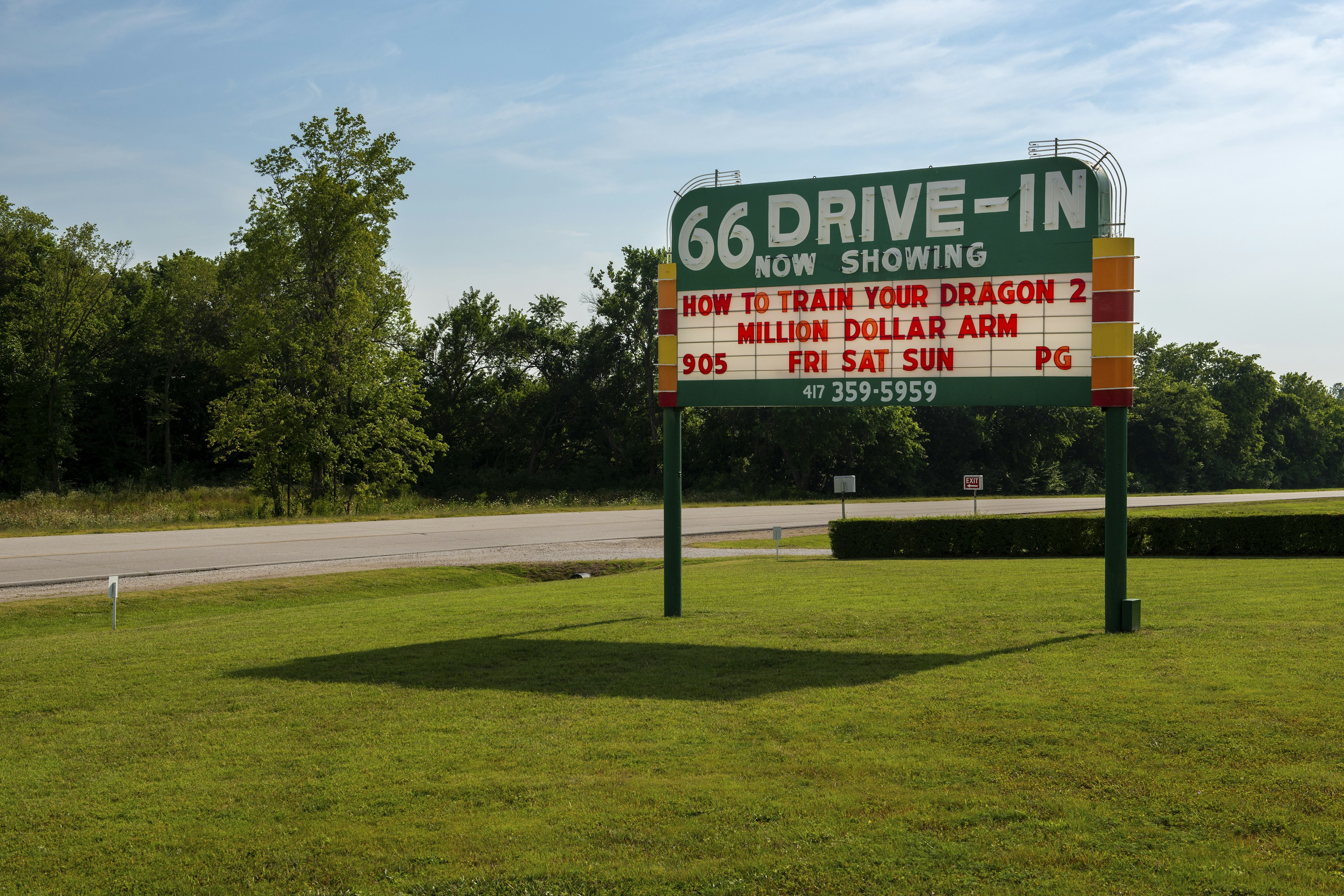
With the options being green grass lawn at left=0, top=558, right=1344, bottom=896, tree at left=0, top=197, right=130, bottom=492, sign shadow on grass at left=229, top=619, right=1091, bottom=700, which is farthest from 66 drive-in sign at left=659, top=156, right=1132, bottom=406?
tree at left=0, top=197, right=130, bottom=492

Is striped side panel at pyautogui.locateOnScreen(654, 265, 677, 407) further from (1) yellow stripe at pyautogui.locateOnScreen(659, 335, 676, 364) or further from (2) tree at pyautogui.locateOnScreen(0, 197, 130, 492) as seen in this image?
(2) tree at pyautogui.locateOnScreen(0, 197, 130, 492)

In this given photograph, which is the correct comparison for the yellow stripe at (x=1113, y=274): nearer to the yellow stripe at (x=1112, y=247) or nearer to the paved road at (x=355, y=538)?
the yellow stripe at (x=1112, y=247)

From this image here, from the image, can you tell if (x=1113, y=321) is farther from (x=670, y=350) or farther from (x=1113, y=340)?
(x=670, y=350)

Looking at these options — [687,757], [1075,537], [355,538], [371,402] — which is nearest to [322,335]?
[371,402]

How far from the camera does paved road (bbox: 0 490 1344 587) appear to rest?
21719mm

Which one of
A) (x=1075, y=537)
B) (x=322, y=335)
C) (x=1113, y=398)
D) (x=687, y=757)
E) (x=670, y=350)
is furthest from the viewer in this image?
(x=322, y=335)

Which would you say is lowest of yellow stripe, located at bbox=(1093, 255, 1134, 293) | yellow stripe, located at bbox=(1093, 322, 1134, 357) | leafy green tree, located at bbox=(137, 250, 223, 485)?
yellow stripe, located at bbox=(1093, 322, 1134, 357)

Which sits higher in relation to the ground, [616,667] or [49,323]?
[49,323]

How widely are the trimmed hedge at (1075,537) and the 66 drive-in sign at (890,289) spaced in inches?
502

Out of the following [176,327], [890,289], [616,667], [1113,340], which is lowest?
[616,667]

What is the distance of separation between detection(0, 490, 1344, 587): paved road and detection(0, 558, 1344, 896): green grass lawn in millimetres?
10204

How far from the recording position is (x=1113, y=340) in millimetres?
11695

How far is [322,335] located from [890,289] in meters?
35.9

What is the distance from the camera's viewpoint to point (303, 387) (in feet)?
148
